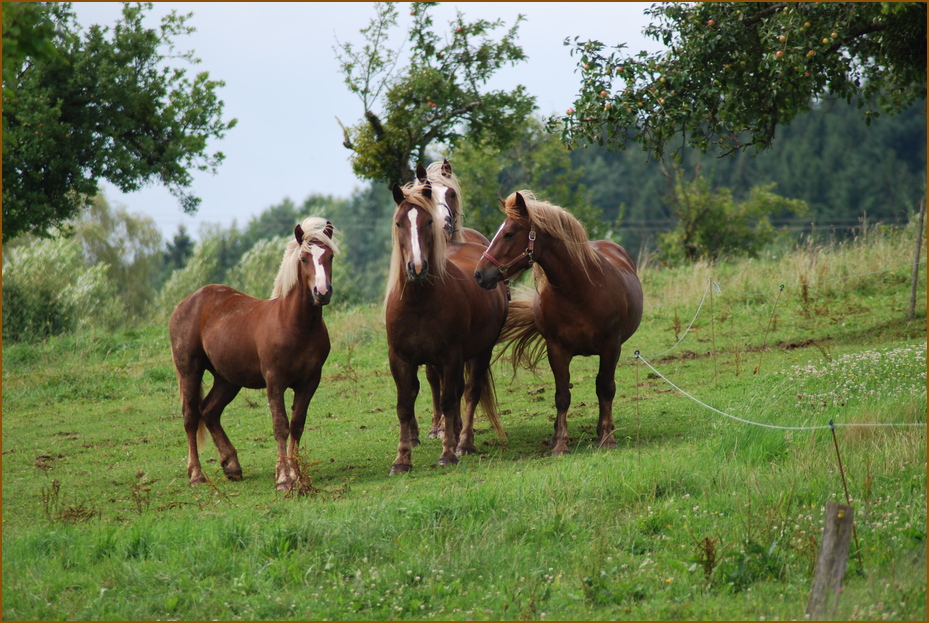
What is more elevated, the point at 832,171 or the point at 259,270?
the point at 832,171

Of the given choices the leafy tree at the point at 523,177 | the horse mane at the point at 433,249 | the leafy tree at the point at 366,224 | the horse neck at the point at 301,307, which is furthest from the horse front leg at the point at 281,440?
the leafy tree at the point at 366,224

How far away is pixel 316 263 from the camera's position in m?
6.82

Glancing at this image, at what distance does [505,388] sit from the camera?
38.3 ft

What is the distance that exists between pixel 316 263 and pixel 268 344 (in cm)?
91

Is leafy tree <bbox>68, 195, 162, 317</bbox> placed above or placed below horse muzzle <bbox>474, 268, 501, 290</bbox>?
above

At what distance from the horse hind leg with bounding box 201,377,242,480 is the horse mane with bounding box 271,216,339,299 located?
4.30ft

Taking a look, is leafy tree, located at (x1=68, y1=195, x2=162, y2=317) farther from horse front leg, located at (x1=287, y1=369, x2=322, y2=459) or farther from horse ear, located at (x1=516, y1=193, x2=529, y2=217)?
horse ear, located at (x1=516, y1=193, x2=529, y2=217)

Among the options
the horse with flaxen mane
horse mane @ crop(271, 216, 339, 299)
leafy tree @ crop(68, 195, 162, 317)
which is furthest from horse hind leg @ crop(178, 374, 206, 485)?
leafy tree @ crop(68, 195, 162, 317)

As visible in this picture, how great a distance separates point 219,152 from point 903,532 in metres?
14.7

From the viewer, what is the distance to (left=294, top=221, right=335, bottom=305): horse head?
6711mm


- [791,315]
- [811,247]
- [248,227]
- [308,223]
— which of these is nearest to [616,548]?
[308,223]

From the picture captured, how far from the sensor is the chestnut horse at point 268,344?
7.02 metres

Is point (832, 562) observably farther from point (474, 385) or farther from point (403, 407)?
point (474, 385)

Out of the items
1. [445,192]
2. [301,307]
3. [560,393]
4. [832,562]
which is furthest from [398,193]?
[832,562]
